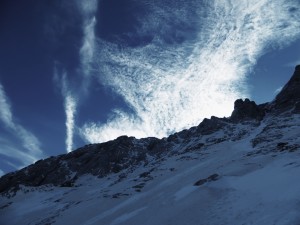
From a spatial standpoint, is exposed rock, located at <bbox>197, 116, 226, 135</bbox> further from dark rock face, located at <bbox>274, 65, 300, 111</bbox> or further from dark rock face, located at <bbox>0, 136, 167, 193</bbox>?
dark rock face, located at <bbox>274, 65, 300, 111</bbox>

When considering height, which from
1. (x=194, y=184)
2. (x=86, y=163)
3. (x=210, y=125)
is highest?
(x=86, y=163)

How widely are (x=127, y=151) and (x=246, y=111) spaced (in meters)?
38.4

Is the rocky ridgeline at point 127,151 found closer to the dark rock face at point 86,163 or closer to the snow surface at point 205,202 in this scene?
the dark rock face at point 86,163

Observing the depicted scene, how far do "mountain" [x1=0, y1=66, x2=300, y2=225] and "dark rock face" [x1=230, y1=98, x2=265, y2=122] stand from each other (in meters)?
0.37

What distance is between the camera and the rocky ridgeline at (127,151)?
289 feet

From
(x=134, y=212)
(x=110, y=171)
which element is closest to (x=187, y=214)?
(x=134, y=212)

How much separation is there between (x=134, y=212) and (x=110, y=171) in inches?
2104

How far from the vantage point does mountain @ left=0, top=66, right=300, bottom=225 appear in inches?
949

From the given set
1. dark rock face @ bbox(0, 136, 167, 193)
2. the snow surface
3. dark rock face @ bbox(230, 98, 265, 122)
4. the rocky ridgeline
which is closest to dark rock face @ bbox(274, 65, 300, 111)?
the rocky ridgeline

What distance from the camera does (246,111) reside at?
99.3 m

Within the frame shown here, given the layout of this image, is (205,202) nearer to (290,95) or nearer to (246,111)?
(290,95)

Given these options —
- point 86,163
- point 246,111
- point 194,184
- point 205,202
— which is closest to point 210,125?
point 246,111

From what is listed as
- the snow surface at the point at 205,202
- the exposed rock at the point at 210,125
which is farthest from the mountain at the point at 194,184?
the exposed rock at the point at 210,125

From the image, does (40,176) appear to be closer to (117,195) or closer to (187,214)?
(117,195)
